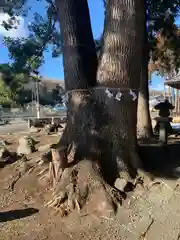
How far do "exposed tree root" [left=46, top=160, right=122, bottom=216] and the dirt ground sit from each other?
0.40ft

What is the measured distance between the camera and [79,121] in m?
5.47

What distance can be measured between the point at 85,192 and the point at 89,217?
1.27 feet

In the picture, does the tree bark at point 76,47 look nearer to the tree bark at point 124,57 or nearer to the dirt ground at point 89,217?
the tree bark at point 124,57

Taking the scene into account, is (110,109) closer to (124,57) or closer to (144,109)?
(124,57)

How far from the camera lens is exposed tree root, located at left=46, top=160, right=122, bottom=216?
4.61 metres

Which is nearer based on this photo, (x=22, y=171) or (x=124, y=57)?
(x=124, y=57)

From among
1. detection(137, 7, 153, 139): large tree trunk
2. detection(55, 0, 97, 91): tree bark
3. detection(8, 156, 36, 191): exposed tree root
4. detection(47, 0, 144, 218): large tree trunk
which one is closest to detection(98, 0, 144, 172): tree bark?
detection(47, 0, 144, 218): large tree trunk

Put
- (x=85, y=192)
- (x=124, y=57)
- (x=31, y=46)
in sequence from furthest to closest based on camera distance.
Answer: (x=31, y=46), (x=124, y=57), (x=85, y=192)

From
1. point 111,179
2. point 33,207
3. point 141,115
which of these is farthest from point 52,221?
point 141,115

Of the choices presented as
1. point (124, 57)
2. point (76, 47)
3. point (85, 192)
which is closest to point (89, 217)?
point (85, 192)

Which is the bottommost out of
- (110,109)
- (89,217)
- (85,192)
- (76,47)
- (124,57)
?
Answer: (89,217)

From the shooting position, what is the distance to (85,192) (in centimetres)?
475

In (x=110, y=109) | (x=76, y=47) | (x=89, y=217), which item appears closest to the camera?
(x=89, y=217)

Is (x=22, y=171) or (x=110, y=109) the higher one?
(x=110, y=109)
